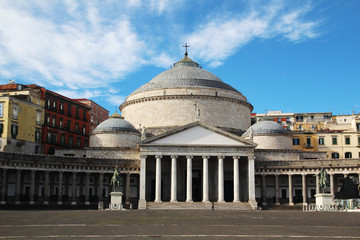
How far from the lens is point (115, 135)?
74125 mm

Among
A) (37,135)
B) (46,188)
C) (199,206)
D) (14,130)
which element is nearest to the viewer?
(199,206)

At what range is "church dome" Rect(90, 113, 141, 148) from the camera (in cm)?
7412

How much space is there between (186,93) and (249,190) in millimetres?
21028

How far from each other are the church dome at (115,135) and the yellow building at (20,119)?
29.9 ft

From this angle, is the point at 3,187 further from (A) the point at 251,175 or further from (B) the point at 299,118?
(B) the point at 299,118

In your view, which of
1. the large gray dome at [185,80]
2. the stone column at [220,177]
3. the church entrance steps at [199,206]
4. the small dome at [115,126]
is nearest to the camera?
the church entrance steps at [199,206]

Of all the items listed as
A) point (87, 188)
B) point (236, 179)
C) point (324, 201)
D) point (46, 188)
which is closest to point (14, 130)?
point (46, 188)

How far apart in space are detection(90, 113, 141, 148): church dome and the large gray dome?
8.74 meters

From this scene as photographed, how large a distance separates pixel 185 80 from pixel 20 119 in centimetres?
2689

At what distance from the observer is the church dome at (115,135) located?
243 ft

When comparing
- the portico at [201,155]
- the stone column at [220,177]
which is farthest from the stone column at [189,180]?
the stone column at [220,177]

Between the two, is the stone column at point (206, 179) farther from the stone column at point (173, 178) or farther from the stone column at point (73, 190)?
the stone column at point (73, 190)

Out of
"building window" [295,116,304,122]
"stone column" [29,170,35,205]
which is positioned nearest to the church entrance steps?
"stone column" [29,170,35,205]

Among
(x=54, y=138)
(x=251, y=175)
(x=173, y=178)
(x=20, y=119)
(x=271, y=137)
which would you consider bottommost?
A: (x=173, y=178)
